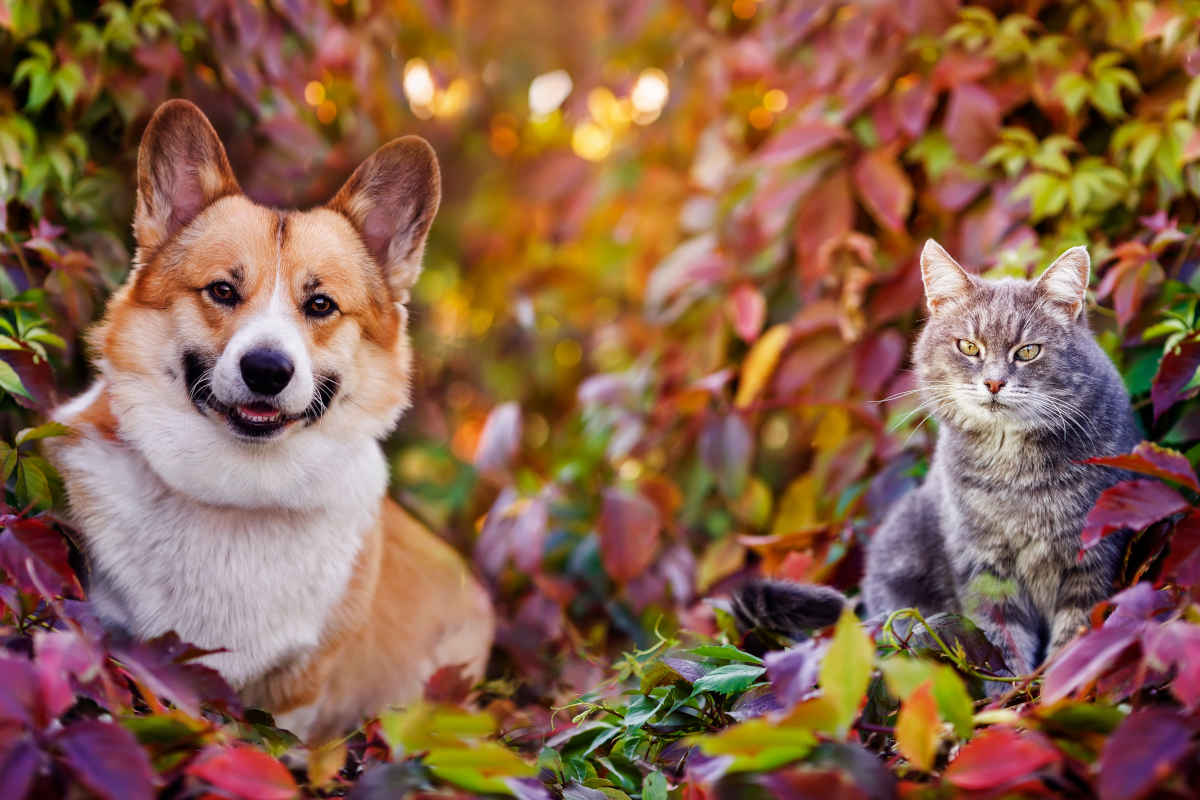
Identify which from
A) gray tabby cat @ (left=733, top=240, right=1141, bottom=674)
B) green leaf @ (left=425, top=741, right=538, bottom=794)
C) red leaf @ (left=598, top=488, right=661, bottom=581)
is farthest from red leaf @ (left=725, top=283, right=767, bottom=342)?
green leaf @ (left=425, top=741, right=538, bottom=794)

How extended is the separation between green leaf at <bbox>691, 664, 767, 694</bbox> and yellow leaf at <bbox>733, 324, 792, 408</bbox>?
56.1 inches

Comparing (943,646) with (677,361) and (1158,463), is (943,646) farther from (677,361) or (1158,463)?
(677,361)

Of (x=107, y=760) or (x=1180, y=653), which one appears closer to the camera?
(x=107, y=760)

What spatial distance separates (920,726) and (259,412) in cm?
134

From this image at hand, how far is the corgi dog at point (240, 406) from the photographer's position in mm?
2061

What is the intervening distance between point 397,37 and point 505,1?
1552mm

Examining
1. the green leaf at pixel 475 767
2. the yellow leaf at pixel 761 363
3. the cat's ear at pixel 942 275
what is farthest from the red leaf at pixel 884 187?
the green leaf at pixel 475 767

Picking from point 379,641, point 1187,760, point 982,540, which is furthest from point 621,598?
point 1187,760

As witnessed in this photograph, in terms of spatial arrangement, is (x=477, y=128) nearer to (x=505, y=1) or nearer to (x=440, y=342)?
(x=505, y=1)

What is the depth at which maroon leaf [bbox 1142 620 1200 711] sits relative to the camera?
1.53 m

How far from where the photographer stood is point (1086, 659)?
5.57 ft

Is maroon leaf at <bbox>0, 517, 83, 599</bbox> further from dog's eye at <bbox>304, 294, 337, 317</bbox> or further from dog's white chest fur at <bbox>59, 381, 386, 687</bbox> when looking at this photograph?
dog's eye at <bbox>304, 294, 337, 317</bbox>

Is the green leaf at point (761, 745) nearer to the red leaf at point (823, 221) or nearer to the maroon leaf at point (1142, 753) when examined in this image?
the maroon leaf at point (1142, 753)

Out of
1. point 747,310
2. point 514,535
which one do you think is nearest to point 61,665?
point 514,535
